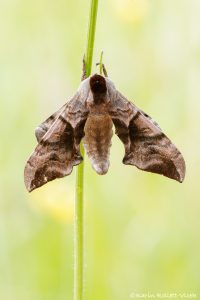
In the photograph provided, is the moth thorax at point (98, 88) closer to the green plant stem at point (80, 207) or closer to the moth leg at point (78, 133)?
the moth leg at point (78, 133)

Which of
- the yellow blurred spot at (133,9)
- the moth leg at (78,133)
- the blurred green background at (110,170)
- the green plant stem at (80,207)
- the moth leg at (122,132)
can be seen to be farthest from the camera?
the yellow blurred spot at (133,9)

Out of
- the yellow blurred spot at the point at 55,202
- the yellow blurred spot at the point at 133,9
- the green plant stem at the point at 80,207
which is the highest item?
the yellow blurred spot at the point at 133,9

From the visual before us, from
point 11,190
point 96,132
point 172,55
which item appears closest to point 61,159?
point 96,132

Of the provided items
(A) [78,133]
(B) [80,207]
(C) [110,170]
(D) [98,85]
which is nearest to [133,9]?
(C) [110,170]

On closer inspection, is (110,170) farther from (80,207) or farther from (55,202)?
(80,207)

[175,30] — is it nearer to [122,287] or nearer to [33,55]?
[33,55]

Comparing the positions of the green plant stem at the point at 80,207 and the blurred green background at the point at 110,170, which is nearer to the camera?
the green plant stem at the point at 80,207

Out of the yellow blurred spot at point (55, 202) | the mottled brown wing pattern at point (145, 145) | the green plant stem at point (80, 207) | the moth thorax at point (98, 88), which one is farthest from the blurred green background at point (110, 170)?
the green plant stem at point (80, 207)

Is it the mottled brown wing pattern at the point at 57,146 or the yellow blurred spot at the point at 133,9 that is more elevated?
the yellow blurred spot at the point at 133,9
